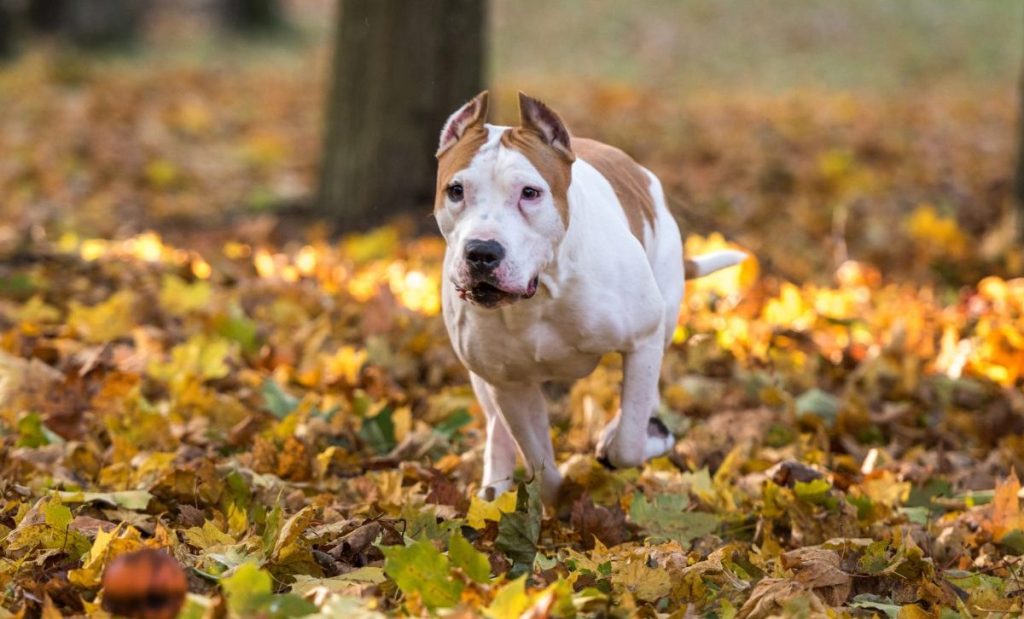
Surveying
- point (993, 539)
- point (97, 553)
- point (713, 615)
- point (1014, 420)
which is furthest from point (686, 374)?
point (97, 553)

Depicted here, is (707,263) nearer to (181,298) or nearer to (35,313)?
(181,298)

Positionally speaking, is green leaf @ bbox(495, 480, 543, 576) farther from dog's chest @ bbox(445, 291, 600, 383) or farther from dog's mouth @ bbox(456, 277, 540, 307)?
dog's mouth @ bbox(456, 277, 540, 307)

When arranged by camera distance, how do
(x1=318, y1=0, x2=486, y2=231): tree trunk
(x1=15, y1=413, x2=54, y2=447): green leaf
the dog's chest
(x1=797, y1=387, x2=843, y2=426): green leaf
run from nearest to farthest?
the dog's chest, (x1=15, y1=413, x2=54, y2=447): green leaf, (x1=797, y1=387, x2=843, y2=426): green leaf, (x1=318, y1=0, x2=486, y2=231): tree trunk

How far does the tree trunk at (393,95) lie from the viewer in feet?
24.7

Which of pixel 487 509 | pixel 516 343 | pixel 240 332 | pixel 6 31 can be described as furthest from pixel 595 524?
pixel 6 31

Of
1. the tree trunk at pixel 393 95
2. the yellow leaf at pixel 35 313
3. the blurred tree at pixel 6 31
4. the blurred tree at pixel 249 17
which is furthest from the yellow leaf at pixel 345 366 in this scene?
the blurred tree at pixel 249 17

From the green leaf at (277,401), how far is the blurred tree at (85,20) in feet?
49.9

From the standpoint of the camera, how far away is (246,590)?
2465mm

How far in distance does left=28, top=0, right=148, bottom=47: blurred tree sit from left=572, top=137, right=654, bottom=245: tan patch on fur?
52.5 feet

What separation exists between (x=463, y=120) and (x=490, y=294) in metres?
0.54

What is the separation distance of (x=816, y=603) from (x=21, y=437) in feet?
8.45

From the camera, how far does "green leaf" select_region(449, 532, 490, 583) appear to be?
2.72 meters

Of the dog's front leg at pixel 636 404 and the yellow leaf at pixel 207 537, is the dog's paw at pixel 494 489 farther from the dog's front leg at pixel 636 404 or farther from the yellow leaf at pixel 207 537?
the yellow leaf at pixel 207 537

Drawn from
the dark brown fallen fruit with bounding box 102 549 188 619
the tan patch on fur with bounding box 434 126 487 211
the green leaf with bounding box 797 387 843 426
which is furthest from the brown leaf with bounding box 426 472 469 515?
the green leaf with bounding box 797 387 843 426
